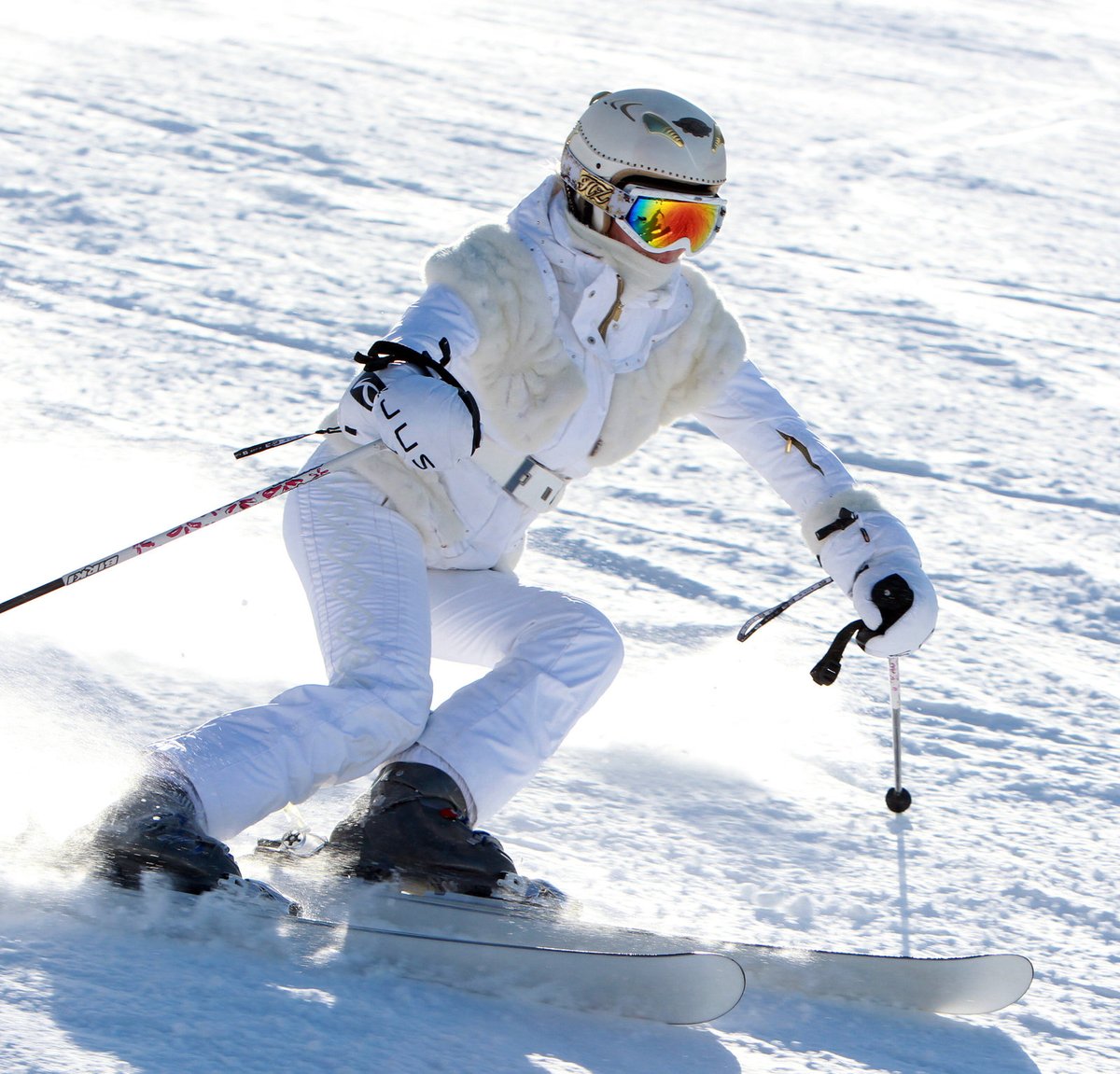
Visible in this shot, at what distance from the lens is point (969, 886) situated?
3.02 metres

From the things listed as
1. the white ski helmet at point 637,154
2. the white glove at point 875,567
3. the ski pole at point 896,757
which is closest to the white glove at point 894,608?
the white glove at point 875,567

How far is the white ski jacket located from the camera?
2.82m

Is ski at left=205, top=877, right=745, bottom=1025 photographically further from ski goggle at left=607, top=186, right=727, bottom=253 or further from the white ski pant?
ski goggle at left=607, top=186, right=727, bottom=253

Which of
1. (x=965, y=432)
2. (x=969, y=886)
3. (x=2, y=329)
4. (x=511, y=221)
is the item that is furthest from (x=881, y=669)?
(x=2, y=329)

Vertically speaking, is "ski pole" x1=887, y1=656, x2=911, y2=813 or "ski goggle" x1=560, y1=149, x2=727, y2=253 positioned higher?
"ski goggle" x1=560, y1=149, x2=727, y2=253

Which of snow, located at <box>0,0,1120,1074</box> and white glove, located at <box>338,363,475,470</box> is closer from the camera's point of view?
snow, located at <box>0,0,1120,1074</box>

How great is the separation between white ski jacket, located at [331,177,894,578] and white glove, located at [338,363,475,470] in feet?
0.33

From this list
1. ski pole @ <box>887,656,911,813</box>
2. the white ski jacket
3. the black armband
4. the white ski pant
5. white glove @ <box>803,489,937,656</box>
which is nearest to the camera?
the white ski pant

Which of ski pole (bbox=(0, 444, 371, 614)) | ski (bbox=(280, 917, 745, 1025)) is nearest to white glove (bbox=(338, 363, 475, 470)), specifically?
ski pole (bbox=(0, 444, 371, 614))

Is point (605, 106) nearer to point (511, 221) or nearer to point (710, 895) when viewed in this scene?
point (511, 221)

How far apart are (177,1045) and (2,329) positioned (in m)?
4.73

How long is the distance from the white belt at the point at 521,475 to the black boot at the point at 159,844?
0.91 meters

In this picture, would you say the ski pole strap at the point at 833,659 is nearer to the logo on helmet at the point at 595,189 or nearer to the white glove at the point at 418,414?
the white glove at the point at 418,414

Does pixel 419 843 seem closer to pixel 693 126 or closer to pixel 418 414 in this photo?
pixel 418 414
